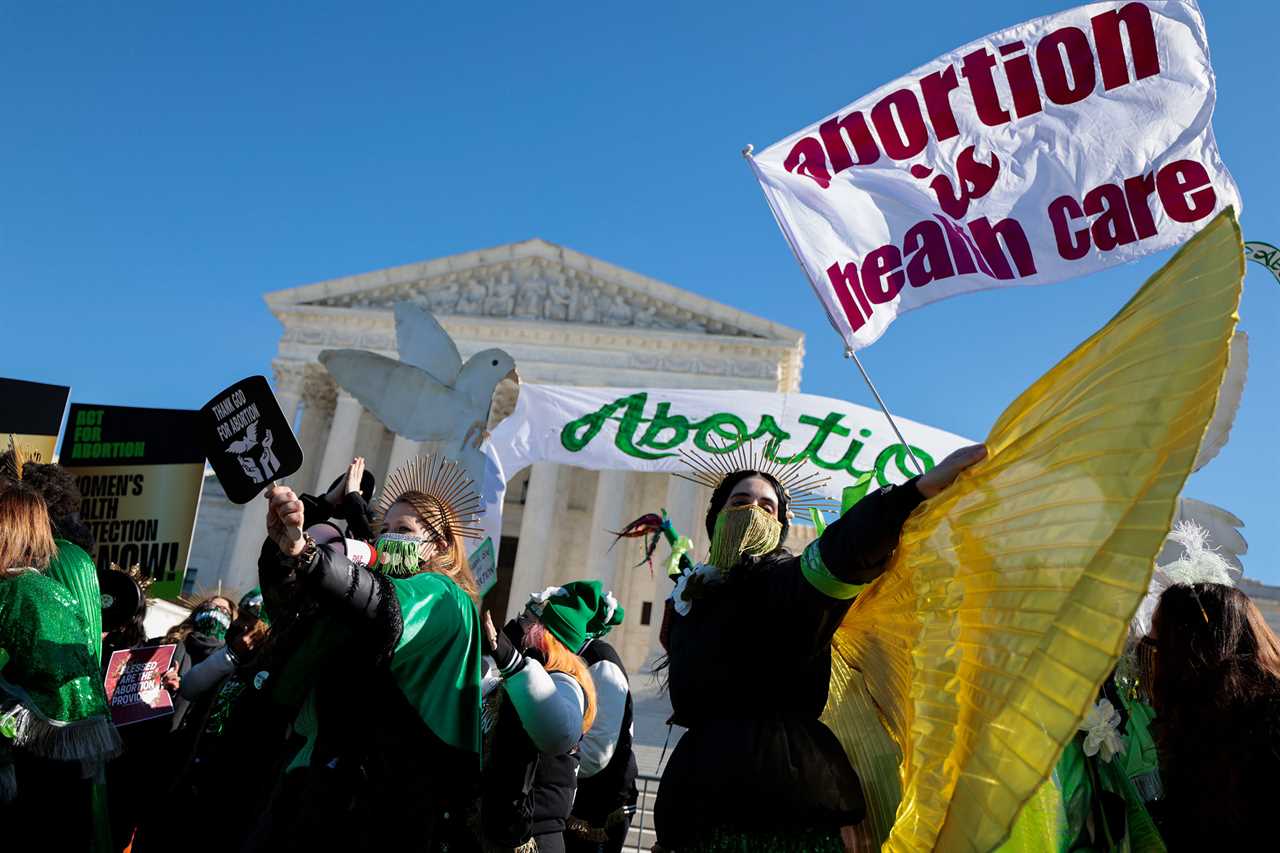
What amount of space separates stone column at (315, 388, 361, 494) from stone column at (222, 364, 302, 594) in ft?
4.77

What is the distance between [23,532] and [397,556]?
4.60 ft

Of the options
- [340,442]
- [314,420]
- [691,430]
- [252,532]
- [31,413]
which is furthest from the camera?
[314,420]

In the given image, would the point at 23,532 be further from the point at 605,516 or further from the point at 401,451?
the point at 401,451

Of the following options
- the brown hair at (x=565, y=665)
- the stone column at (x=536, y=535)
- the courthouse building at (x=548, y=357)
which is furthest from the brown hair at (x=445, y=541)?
the stone column at (x=536, y=535)

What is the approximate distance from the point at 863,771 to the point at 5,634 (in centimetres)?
267

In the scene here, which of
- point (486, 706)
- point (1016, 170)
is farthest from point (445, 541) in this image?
point (1016, 170)

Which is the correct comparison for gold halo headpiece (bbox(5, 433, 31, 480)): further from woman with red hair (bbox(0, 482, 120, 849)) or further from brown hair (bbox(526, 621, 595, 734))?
brown hair (bbox(526, 621, 595, 734))

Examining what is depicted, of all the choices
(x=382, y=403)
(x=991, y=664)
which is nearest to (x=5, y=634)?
(x=382, y=403)

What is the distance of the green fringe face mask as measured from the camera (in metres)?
2.70

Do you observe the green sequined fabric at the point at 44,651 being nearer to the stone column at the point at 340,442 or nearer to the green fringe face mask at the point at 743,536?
the green fringe face mask at the point at 743,536

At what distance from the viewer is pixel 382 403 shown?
4.96m

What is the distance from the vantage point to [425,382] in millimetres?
4953

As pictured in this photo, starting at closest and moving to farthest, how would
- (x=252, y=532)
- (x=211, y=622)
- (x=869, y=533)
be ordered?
(x=869, y=533)
(x=211, y=622)
(x=252, y=532)

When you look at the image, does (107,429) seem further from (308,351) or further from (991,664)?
(308,351)
